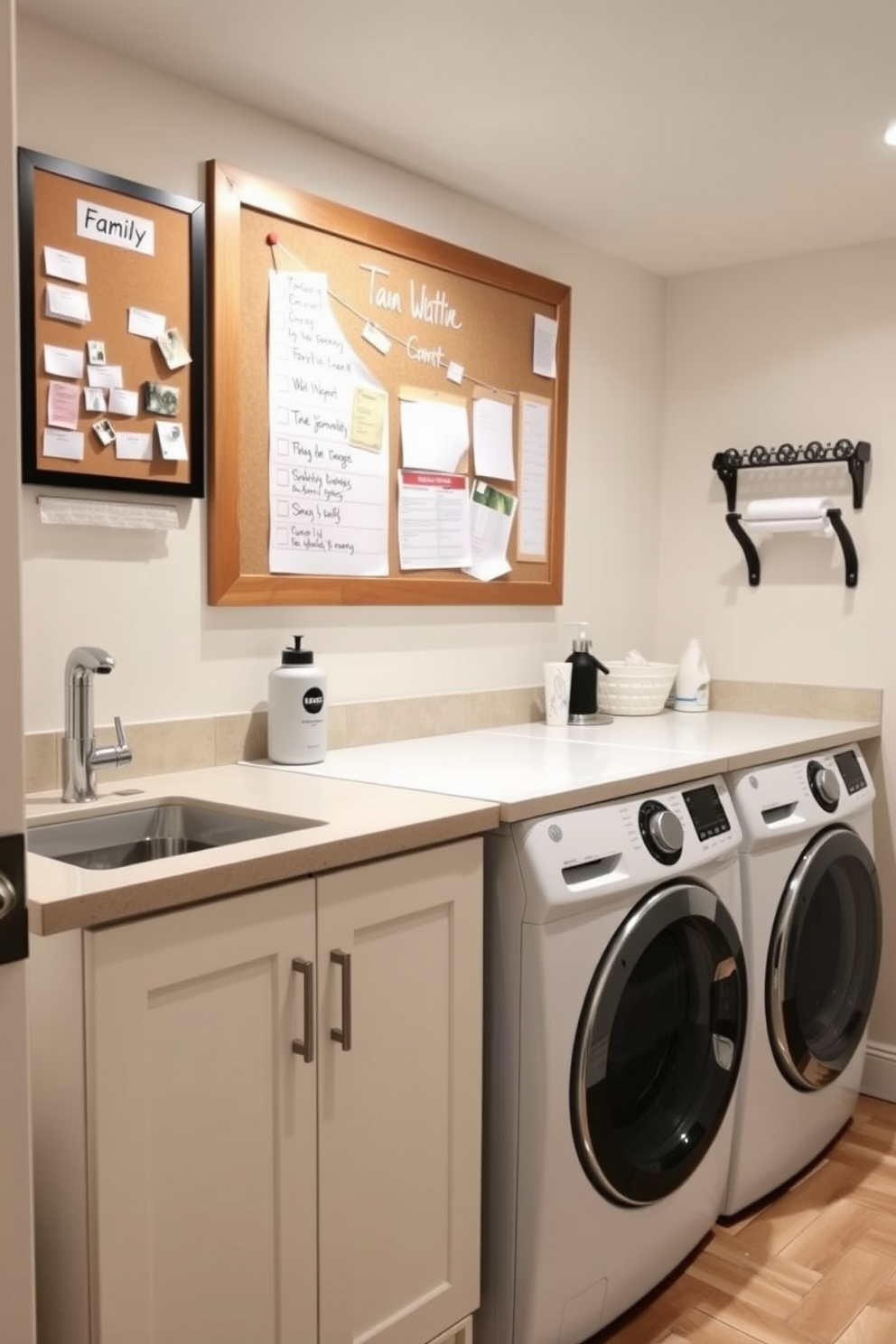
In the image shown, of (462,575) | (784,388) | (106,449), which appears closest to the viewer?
(106,449)

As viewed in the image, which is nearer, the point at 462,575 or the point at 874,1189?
the point at 874,1189

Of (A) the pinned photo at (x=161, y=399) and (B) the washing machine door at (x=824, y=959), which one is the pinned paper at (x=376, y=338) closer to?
(A) the pinned photo at (x=161, y=399)

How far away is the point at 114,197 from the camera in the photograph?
6.46 ft

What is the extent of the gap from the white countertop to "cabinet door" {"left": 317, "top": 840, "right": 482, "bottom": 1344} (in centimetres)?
22

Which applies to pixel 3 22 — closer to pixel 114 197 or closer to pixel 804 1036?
pixel 114 197

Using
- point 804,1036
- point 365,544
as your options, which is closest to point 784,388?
point 365,544

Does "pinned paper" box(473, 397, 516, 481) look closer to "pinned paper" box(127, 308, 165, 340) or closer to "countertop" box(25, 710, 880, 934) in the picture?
"countertop" box(25, 710, 880, 934)

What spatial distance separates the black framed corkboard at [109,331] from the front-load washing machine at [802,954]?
4.35 feet

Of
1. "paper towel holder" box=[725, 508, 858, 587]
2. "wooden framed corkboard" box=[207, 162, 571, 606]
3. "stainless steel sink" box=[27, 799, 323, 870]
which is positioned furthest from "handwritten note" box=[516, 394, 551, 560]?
"stainless steel sink" box=[27, 799, 323, 870]

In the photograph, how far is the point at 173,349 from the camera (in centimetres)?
208

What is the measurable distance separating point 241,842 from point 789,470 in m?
2.11

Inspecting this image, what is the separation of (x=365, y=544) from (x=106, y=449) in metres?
0.67

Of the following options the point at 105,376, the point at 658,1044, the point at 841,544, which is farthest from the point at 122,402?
the point at 841,544

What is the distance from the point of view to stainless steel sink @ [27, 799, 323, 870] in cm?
179
